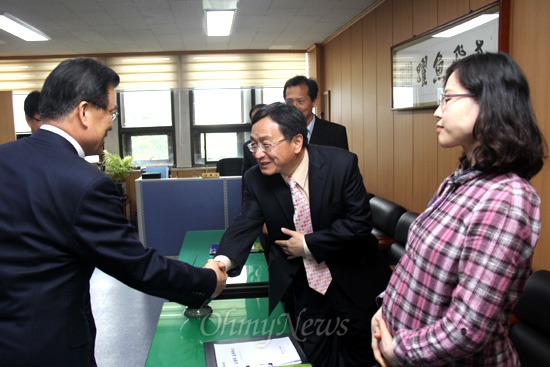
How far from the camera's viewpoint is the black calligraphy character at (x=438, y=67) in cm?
352

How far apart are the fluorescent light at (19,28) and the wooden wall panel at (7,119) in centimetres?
114

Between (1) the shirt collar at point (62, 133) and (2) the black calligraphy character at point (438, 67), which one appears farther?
(2) the black calligraphy character at point (438, 67)

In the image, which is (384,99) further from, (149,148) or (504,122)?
(149,148)

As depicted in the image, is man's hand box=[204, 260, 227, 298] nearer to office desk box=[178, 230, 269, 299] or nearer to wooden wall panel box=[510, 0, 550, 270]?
office desk box=[178, 230, 269, 299]

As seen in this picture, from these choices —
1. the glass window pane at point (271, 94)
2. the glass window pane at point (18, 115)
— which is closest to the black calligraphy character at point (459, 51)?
the glass window pane at point (271, 94)

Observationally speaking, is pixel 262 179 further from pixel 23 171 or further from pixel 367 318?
pixel 23 171

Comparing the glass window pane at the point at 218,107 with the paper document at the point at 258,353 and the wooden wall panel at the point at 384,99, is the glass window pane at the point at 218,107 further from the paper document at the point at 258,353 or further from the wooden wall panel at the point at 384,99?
the paper document at the point at 258,353

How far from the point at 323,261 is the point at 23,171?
1143 millimetres

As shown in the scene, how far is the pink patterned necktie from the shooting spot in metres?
1.87

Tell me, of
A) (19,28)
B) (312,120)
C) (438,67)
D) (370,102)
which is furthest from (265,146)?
(19,28)

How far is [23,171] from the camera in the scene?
1206 mm

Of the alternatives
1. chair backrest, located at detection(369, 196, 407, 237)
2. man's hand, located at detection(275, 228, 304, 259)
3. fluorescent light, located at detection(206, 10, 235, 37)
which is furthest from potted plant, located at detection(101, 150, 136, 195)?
man's hand, located at detection(275, 228, 304, 259)

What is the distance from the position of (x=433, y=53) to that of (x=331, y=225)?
2.35 m

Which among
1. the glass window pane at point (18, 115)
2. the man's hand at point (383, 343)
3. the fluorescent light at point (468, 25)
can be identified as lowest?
the man's hand at point (383, 343)
